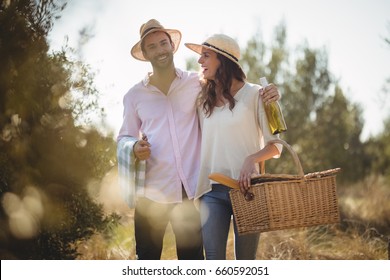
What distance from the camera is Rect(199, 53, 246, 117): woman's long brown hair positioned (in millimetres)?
3537

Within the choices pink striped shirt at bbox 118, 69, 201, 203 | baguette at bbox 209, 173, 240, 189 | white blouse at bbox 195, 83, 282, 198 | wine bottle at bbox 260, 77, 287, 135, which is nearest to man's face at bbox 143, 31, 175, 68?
pink striped shirt at bbox 118, 69, 201, 203

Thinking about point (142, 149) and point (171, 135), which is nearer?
point (142, 149)

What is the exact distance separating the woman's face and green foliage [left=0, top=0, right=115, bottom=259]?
2048mm

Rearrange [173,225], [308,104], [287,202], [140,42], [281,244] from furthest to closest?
[308,104]
[281,244]
[140,42]
[173,225]
[287,202]

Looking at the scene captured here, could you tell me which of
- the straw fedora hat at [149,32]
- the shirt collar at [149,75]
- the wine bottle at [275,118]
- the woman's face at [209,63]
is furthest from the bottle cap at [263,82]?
the straw fedora hat at [149,32]

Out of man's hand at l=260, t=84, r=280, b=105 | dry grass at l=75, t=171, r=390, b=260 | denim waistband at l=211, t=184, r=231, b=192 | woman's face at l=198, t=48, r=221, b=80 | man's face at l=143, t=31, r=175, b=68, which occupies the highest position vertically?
man's face at l=143, t=31, r=175, b=68

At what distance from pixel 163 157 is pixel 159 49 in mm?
783

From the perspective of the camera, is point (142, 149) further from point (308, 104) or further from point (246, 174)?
point (308, 104)

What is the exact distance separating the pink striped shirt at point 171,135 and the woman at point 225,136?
0.32 meters

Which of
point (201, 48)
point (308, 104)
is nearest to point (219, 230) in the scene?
point (201, 48)

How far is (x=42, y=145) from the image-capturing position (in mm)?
5004

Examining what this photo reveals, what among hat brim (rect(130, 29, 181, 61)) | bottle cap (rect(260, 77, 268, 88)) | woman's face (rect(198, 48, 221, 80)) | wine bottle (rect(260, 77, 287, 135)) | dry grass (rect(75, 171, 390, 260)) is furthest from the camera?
dry grass (rect(75, 171, 390, 260))

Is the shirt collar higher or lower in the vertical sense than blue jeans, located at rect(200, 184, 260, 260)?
higher

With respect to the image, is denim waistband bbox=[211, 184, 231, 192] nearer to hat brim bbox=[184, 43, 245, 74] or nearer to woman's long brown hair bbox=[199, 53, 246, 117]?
woman's long brown hair bbox=[199, 53, 246, 117]
